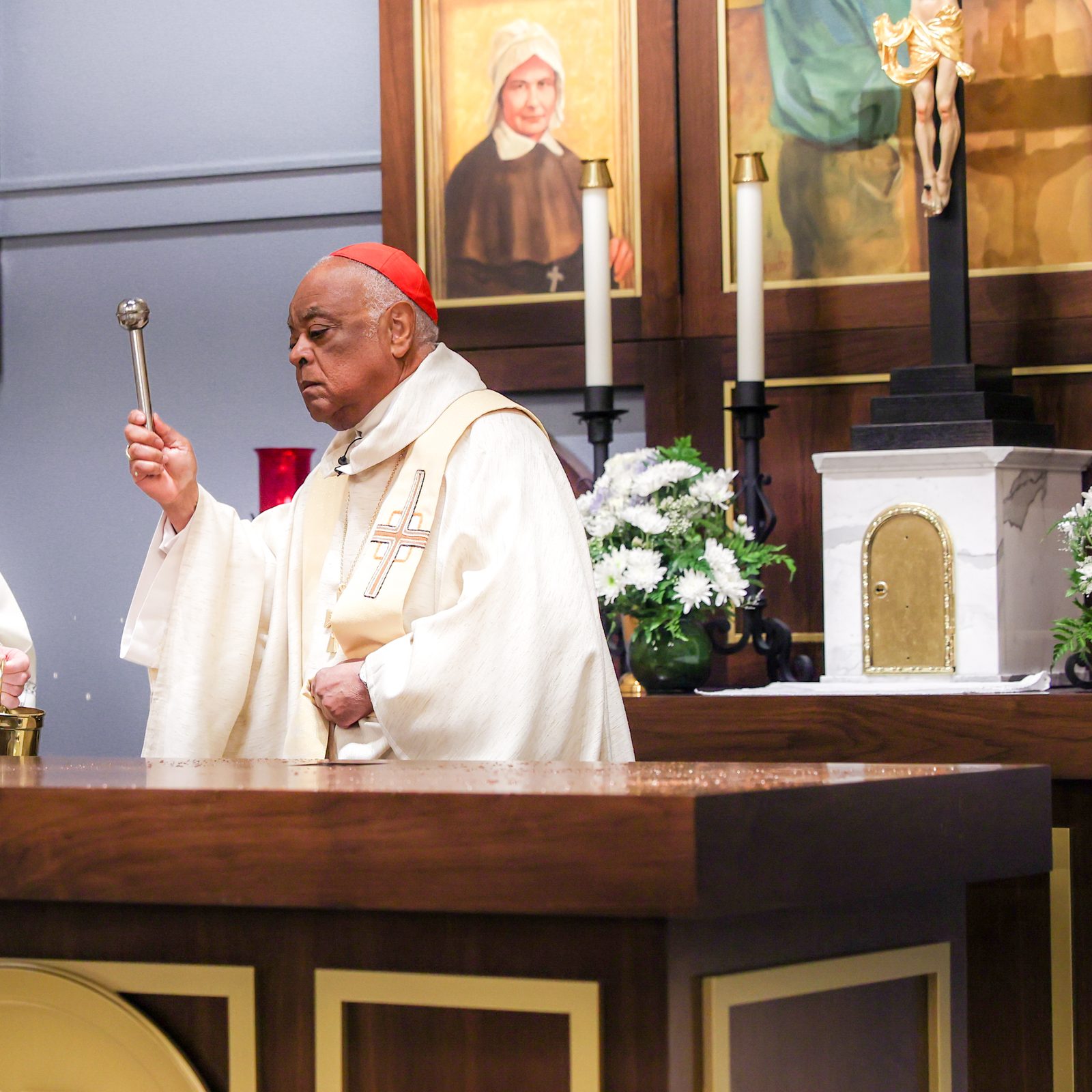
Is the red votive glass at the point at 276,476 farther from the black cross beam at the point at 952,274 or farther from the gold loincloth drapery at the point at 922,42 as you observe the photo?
the gold loincloth drapery at the point at 922,42

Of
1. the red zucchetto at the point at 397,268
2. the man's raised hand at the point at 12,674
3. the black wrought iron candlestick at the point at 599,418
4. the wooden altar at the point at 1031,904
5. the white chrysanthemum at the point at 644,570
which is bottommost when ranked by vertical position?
the wooden altar at the point at 1031,904

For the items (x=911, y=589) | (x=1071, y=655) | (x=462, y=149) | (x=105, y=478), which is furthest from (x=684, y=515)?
(x=105, y=478)

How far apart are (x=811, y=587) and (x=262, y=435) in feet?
5.35

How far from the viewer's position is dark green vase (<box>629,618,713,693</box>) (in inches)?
149

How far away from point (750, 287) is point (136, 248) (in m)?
2.04

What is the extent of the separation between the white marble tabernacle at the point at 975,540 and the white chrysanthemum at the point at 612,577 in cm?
47

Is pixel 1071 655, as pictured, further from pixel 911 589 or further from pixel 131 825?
pixel 131 825

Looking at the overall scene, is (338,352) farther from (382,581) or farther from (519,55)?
(519,55)

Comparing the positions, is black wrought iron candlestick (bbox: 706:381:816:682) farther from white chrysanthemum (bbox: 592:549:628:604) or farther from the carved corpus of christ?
the carved corpus of christ

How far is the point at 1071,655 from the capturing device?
3.69 m

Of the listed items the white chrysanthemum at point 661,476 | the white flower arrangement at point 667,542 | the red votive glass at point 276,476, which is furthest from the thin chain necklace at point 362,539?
the red votive glass at point 276,476

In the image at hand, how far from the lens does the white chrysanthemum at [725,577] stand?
12.2 feet

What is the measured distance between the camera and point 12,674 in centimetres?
254

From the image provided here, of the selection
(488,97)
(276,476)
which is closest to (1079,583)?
(276,476)
